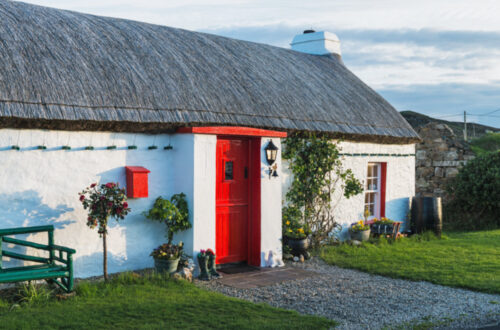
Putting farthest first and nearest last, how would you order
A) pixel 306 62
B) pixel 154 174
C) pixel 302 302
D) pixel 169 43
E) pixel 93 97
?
pixel 306 62 < pixel 169 43 < pixel 154 174 < pixel 93 97 < pixel 302 302

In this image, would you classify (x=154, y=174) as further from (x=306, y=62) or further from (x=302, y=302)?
(x=306, y=62)

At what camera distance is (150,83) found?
28.6ft

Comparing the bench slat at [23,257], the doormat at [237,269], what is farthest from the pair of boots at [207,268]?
the bench slat at [23,257]

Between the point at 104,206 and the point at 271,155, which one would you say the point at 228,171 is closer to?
the point at 271,155

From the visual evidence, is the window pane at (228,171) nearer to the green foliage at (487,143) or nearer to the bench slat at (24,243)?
the bench slat at (24,243)

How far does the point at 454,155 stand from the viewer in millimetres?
16578

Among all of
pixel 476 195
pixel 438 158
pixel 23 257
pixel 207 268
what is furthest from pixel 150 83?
pixel 438 158

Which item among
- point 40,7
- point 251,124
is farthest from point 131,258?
point 40,7

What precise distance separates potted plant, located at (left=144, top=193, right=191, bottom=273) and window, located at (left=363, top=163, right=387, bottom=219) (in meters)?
5.97

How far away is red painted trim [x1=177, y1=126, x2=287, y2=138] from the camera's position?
818cm

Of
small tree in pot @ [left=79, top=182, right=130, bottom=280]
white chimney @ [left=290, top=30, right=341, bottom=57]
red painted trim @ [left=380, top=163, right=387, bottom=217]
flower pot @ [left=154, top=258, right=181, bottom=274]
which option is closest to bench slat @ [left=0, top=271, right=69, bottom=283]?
small tree in pot @ [left=79, top=182, right=130, bottom=280]

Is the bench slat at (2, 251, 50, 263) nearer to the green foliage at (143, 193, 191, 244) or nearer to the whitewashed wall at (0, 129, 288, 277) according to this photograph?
the whitewashed wall at (0, 129, 288, 277)

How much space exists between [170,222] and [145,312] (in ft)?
7.19

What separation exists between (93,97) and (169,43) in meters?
3.13
